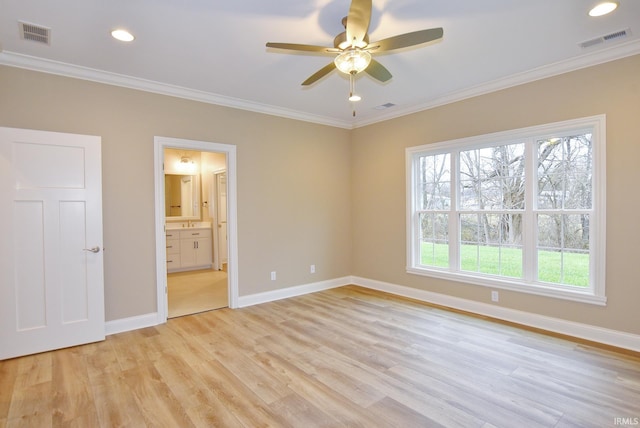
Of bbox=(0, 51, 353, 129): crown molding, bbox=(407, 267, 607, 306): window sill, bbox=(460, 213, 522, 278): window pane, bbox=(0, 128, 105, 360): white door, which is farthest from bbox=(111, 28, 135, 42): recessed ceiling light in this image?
bbox=(407, 267, 607, 306): window sill

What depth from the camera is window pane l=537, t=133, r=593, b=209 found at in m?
3.39

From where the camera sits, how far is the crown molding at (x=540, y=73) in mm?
3035

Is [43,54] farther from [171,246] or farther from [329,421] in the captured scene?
[171,246]

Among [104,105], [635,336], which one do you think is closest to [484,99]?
[635,336]

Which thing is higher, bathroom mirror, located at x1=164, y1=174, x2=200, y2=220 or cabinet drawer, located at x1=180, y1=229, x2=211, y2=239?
bathroom mirror, located at x1=164, y1=174, x2=200, y2=220

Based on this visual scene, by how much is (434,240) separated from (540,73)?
7.70 ft

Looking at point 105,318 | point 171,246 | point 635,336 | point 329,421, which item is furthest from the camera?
point 171,246

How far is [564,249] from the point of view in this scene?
11.6 feet

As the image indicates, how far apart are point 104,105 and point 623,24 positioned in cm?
489

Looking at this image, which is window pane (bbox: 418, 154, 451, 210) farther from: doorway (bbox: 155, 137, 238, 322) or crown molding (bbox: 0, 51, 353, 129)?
doorway (bbox: 155, 137, 238, 322)

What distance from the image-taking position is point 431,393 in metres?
2.40

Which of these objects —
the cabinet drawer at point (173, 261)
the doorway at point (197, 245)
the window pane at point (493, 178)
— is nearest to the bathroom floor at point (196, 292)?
the doorway at point (197, 245)

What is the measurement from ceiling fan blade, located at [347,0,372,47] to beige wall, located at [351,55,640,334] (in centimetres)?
254

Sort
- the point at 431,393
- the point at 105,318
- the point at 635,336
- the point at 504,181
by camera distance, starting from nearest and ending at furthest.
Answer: the point at 431,393
the point at 635,336
the point at 105,318
the point at 504,181
